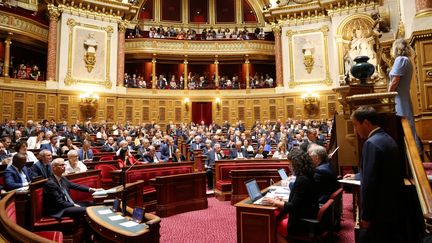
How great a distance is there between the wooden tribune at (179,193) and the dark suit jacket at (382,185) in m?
4.17

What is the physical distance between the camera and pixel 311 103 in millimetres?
15781

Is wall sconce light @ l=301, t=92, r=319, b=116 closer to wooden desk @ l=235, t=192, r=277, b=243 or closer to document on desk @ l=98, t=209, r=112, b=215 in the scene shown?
wooden desk @ l=235, t=192, r=277, b=243

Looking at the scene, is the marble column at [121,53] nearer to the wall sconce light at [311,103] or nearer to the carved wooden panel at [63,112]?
the carved wooden panel at [63,112]

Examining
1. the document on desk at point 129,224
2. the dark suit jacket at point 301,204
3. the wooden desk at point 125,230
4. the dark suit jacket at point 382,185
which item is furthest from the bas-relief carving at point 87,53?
the dark suit jacket at point 382,185

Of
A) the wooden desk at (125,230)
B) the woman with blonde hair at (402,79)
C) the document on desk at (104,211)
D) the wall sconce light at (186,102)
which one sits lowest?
the wooden desk at (125,230)

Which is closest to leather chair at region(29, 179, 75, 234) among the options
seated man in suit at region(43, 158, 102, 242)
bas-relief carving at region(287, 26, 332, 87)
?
seated man in suit at region(43, 158, 102, 242)

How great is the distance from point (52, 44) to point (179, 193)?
11.7 meters

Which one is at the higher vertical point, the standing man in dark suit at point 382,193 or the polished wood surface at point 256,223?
the standing man in dark suit at point 382,193

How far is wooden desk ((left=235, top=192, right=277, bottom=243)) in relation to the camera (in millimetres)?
3074

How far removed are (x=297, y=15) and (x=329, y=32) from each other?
1.90m

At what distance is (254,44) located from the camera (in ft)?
58.4

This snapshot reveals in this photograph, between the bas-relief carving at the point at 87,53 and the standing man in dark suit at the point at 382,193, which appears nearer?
the standing man in dark suit at the point at 382,193

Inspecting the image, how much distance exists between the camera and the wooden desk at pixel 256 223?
10.1ft

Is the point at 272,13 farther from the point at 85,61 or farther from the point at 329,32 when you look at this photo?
the point at 85,61
